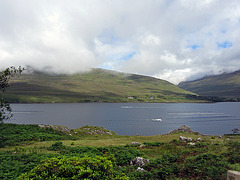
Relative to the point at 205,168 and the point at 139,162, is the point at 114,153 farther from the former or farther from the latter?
the point at 205,168

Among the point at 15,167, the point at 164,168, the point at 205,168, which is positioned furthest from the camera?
the point at 164,168

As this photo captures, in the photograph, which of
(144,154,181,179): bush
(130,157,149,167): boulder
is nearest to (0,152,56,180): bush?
(130,157,149,167): boulder

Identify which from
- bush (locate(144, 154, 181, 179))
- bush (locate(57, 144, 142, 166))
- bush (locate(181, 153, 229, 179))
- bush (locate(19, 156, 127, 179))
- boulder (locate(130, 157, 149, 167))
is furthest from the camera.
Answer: bush (locate(57, 144, 142, 166))

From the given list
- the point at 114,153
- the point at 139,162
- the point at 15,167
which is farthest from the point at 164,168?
the point at 15,167

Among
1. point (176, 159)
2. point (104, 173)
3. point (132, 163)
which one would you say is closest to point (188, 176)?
point (176, 159)

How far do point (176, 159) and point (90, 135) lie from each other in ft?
132

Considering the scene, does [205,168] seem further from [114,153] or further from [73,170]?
[73,170]

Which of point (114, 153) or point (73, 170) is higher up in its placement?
point (73, 170)

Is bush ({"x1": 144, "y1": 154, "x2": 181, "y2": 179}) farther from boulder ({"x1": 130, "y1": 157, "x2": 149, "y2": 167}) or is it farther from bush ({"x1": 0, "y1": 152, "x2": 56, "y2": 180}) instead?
bush ({"x1": 0, "y1": 152, "x2": 56, "y2": 180})

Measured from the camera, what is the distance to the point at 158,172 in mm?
15805

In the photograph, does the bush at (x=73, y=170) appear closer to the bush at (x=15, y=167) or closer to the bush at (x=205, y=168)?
the bush at (x=15, y=167)

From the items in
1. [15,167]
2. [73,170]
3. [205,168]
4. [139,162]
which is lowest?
[139,162]

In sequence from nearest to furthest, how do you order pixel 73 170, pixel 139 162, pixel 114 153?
pixel 73 170
pixel 139 162
pixel 114 153

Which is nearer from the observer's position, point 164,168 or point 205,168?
point 205,168
